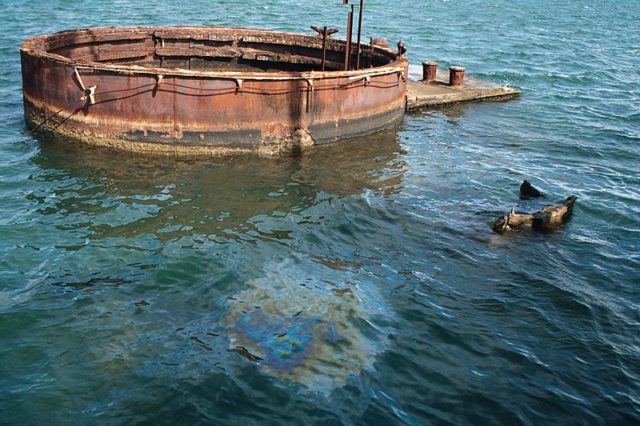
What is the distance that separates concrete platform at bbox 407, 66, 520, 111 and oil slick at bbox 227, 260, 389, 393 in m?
11.0

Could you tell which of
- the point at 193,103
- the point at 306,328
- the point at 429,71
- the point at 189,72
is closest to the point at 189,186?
the point at 193,103

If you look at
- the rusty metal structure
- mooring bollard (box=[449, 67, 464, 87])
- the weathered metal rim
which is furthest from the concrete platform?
the weathered metal rim

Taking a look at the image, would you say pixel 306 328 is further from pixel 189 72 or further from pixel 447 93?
pixel 447 93

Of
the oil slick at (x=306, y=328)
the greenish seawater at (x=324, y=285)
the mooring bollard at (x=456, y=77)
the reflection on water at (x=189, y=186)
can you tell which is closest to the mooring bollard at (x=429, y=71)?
the mooring bollard at (x=456, y=77)

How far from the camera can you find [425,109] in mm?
19906

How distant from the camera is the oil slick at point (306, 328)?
7.83 m

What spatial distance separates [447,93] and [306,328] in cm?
1372

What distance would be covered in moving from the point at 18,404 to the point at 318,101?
991cm

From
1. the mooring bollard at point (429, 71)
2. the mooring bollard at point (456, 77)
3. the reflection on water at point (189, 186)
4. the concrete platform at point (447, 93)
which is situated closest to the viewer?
the reflection on water at point (189, 186)

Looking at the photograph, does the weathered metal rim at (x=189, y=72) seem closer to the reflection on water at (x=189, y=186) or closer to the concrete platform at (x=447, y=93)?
the reflection on water at (x=189, y=186)

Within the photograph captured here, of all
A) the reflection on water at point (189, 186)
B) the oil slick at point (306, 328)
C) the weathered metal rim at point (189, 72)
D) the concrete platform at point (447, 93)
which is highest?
the weathered metal rim at point (189, 72)

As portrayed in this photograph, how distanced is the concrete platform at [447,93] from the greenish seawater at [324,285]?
1770 millimetres

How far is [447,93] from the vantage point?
66.8 ft

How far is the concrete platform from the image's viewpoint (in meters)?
19.7
